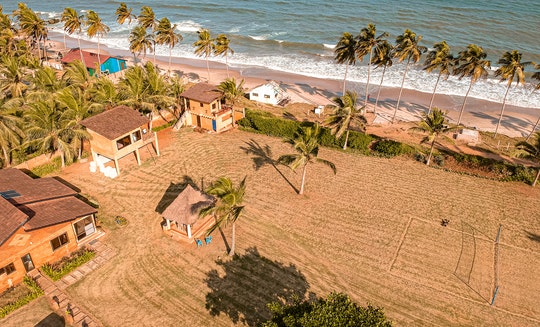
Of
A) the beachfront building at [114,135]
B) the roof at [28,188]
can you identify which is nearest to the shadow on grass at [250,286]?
the roof at [28,188]

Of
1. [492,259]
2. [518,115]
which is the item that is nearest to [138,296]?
[492,259]

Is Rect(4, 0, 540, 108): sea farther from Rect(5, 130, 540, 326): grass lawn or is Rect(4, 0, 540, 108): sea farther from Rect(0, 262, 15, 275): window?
Rect(0, 262, 15, 275): window

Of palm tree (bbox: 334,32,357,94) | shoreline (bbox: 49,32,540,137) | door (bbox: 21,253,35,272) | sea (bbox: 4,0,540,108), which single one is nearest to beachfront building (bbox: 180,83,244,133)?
palm tree (bbox: 334,32,357,94)

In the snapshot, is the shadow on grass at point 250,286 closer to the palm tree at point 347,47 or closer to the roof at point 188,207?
the roof at point 188,207

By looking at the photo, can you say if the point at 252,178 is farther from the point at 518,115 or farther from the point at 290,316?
the point at 518,115

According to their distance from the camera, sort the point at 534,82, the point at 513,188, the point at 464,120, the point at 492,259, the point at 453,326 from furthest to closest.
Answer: the point at 534,82, the point at 464,120, the point at 513,188, the point at 492,259, the point at 453,326

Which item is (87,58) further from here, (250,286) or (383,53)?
(250,286)
